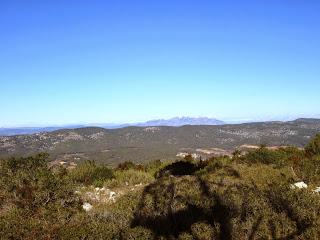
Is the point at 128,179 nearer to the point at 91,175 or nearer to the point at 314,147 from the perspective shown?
the point at 91,175

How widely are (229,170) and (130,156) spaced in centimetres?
7941

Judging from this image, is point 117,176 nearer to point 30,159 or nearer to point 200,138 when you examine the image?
point 30,159

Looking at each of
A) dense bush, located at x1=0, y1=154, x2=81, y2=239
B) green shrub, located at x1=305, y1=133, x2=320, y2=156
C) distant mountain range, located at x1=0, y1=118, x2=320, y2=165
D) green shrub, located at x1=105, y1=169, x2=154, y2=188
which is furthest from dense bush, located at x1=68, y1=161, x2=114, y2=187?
distant mountain range, located at x1=0, y1=118, x2=320, y2=165

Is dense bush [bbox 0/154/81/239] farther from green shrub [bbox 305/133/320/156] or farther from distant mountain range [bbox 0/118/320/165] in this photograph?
distant mountain range [bbox 0/118/320/165]

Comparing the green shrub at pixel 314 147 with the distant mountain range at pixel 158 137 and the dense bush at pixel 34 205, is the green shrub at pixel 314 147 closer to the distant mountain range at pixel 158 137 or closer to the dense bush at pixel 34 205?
the dense bush at pixel 34 205

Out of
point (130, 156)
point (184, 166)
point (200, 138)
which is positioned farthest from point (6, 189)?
point (200, 138)

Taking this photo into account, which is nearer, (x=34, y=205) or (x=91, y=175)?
(x=34, y=205)

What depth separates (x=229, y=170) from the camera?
572 inches

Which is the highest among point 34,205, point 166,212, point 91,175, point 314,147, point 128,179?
point 314,147

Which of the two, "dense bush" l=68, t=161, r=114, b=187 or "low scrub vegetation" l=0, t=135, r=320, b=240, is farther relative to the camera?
"dense bush" l=68, t=161, r=114, b=187

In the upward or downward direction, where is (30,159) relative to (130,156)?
upward

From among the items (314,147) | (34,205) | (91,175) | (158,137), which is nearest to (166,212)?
(34,205)

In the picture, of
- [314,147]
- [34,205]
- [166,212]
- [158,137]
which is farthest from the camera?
[158,137]

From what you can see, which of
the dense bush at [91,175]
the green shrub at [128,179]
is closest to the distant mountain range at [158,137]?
the dense bush at [91,175]
